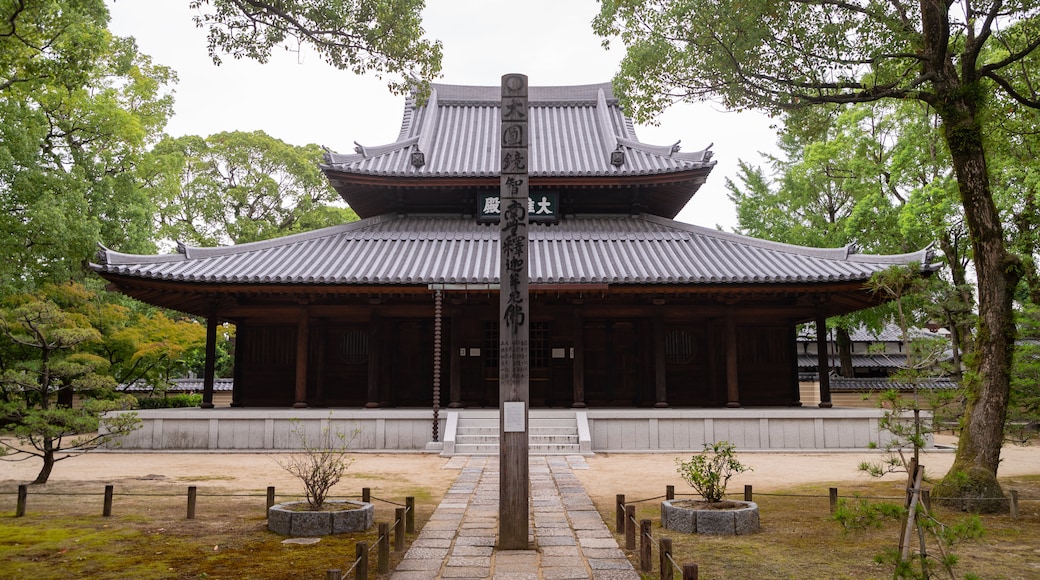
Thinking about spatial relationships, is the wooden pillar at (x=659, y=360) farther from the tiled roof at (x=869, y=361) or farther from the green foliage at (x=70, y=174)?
the tiled roof at (x=869, y=361)

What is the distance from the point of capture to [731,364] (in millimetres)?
17703

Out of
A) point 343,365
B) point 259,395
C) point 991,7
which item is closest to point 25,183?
point 259,395

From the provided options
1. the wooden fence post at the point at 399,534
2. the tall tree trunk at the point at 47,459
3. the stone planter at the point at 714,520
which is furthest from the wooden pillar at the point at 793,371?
the tall tree trunk at the point at 47,459

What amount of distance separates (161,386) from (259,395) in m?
9.56

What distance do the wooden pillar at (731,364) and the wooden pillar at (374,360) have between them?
912 cm

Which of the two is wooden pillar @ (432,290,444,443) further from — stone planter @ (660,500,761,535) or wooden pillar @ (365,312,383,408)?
stone planter @ (660,500,761,535)

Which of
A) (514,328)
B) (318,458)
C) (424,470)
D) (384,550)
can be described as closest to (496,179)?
(424,470)

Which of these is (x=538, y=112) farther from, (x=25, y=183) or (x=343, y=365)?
(x=25, y=183)

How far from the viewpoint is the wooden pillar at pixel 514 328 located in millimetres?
6672

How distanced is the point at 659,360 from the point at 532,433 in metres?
4.08

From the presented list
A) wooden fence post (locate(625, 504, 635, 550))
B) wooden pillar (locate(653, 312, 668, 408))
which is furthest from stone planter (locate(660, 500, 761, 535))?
wooden pillar (locate(653, 312, 668, 408))

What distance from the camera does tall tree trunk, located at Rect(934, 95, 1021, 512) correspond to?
8.91m

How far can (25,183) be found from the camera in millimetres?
18734

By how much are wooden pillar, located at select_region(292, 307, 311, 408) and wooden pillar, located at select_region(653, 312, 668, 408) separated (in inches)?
358
